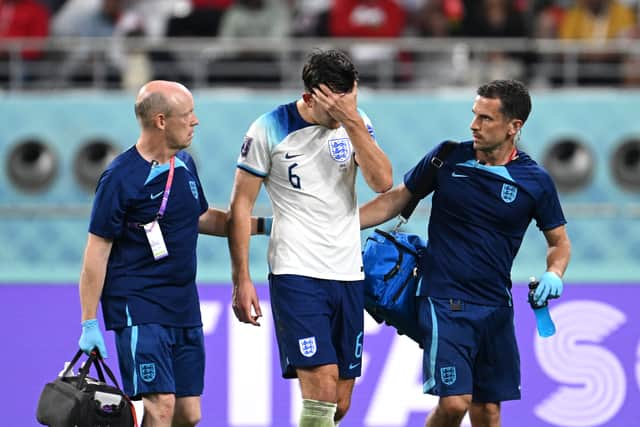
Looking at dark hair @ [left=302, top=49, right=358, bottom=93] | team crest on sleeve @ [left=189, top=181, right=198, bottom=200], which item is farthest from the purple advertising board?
dark hair @ [left=302, top=49, right=358, bottom=93]

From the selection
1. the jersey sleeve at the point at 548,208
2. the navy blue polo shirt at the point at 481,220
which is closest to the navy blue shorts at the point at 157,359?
the navy blue polo shirt at the point at 481,220

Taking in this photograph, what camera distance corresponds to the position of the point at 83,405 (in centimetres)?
604

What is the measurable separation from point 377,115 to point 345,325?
7.11 meters

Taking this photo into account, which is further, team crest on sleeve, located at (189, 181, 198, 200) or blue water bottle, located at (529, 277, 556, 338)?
blue water bottle, located at (529, 277, 556, 338)

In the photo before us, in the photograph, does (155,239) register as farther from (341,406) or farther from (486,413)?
Result: (486,413)

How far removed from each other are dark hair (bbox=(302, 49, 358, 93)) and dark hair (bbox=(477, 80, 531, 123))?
0.79 m

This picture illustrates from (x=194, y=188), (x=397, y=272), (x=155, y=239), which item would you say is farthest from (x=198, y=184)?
(x=397, y=272)

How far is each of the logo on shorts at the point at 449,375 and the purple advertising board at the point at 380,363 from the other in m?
2.04

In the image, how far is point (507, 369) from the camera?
6938 millimetres

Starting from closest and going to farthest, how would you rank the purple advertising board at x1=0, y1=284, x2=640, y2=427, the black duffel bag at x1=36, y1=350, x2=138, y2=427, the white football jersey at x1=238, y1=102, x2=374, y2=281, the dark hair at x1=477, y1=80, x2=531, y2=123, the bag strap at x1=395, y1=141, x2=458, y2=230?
the black duffel bag at x1=36, y1=350, x2=138, y2=427
the white football jersey at x1=238, y1=102, x2=374, y2=281
the dark hair at x1=477, y1=80, x2=531, y2=123
the bag strap at x1=395, y1=141, x2=458, y2=230
the purple advertising board at x1=0, y1=284, x2=640, y2=427

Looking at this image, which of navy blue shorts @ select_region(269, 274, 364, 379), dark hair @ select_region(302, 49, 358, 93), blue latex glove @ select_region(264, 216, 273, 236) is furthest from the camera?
blue latex glove @ select_region(264, 216, 273, 236)

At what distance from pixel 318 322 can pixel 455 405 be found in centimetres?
83

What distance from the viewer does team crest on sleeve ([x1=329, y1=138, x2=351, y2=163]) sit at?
265 inches

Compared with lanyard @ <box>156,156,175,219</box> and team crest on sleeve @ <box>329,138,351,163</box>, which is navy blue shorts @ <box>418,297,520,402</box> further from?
lanyard @ <box>156,156,175,219</box>
